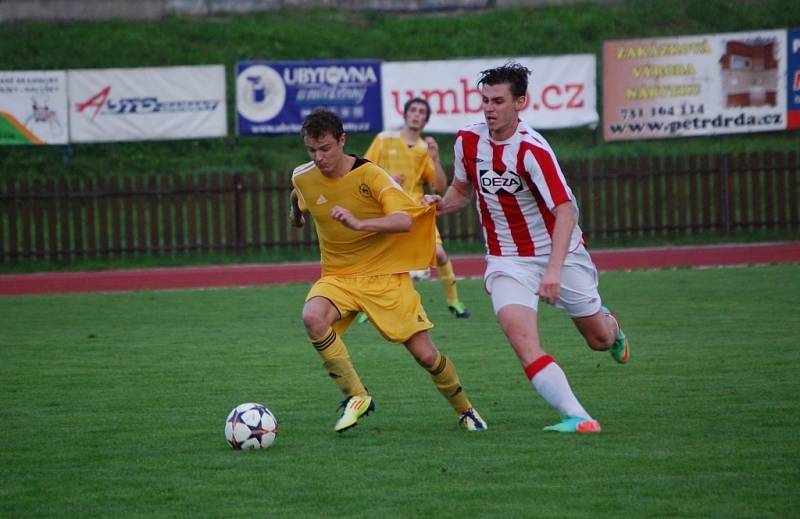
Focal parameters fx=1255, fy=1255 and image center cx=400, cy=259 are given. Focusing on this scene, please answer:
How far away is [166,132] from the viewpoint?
71.1 feet

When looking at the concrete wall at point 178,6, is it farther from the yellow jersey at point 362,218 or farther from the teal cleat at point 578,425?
the teal cleat at point 578,425

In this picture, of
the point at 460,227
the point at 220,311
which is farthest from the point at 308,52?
the point at 220,311

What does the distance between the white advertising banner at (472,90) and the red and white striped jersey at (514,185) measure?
14.7 metres

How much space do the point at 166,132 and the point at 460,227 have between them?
5412 mm

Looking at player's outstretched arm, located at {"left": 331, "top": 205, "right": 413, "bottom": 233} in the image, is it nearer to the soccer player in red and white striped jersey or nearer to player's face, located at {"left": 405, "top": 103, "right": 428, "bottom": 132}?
the soccer player in red and white striped jersey

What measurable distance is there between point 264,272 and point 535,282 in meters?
11.7

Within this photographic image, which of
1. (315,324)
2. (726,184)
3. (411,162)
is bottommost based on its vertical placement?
(315,324)

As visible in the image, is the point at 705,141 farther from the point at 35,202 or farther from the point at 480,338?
the point at 480,338

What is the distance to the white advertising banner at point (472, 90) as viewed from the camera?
846 inches

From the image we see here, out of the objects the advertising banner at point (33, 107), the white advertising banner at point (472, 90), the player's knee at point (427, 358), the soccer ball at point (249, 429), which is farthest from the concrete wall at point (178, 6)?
the soccer ball at point (249, 429)

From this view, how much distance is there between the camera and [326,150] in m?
6.83

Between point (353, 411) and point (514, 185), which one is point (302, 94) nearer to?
point (514, 185)

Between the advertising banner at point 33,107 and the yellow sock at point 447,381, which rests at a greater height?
the advertising banner at point 33,107

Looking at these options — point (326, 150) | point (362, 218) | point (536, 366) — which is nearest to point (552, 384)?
point (536, 366)
